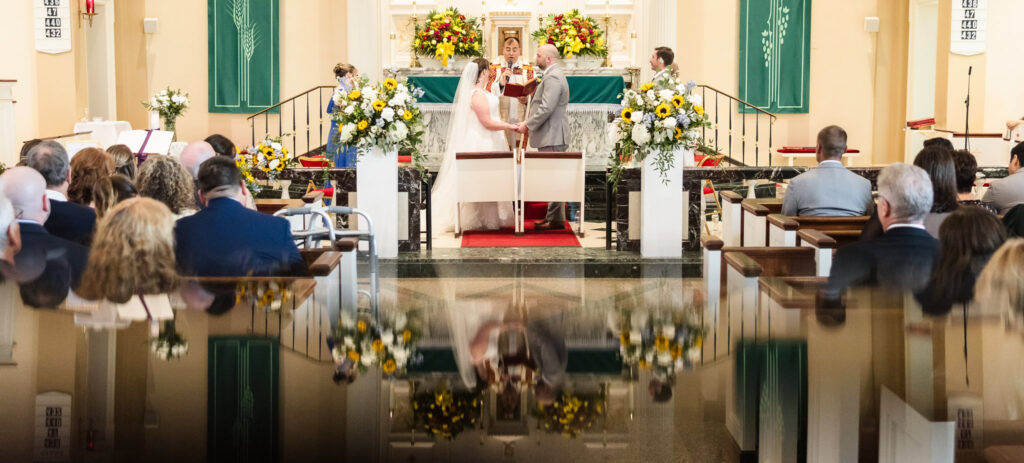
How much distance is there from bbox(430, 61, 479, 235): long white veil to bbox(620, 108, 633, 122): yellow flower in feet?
7.27

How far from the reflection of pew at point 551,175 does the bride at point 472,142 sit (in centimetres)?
71

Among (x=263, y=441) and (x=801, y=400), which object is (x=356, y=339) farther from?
(x=801, y=400)

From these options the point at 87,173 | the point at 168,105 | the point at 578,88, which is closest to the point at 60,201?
the point at 87,173

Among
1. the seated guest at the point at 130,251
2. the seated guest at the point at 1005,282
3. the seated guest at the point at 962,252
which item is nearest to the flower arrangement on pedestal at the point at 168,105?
the seated guest at the point at 130,251

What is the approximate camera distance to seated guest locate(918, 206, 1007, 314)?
4406 millimetres

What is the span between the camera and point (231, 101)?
51.6 feet

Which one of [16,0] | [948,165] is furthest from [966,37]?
[16,0]

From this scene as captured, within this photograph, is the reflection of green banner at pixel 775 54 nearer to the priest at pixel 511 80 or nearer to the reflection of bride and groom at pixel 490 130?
the priest at pixel 511 80

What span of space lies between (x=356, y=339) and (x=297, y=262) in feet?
3.73

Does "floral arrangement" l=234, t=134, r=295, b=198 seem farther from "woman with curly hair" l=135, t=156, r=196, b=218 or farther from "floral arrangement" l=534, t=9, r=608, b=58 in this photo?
"floral arrangement" l=534, t=9, r=608, b=58

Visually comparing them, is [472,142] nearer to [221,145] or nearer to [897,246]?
[221,145]

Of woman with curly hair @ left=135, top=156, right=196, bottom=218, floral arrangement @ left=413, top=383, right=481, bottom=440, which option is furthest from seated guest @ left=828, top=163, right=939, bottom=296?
woman with curly hair @ left=135, top=156, right=196, bottom=218

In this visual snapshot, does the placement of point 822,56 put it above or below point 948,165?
above

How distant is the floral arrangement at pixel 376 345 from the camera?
12.1 ft
